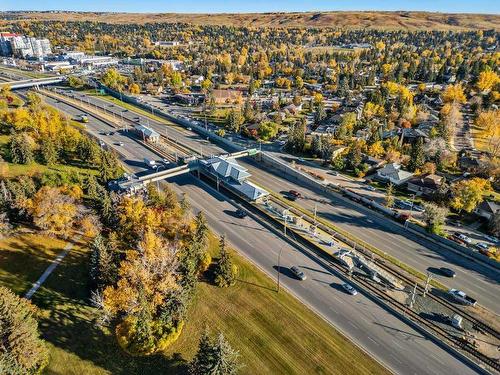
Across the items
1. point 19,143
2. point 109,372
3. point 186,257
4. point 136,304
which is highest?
point 19,143

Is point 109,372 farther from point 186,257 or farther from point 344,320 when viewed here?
point 344,320

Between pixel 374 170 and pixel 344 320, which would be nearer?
pixel 344 320

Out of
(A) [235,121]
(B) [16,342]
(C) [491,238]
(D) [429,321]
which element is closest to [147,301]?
(B) [16,342]

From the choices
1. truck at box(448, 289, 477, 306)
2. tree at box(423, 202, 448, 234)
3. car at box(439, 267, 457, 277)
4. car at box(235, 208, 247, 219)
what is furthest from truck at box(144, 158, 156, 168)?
truck at box(448, 289, 477, 306)

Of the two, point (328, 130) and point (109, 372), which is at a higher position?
point (328, 130)

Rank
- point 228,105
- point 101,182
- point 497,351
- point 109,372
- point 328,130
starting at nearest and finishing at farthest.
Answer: point 109,372
point 497,351
point 101,182
point 328,130
point 228,105

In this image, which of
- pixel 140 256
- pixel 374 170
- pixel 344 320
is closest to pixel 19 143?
pixel 140 256
